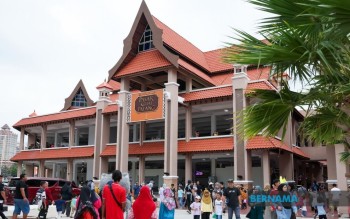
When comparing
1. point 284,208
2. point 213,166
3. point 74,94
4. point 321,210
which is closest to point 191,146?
point 213,166

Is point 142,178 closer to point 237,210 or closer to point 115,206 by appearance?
point 237,210

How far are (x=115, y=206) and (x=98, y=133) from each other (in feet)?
79.0

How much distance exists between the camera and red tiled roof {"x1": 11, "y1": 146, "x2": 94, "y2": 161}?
104 feet

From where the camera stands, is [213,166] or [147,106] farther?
[213,166]

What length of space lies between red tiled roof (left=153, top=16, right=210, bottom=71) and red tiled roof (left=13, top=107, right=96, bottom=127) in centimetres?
926

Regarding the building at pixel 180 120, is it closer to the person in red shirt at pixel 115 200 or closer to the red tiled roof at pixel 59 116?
the red tiled roof at pixel 59 116

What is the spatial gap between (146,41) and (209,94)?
267 inches

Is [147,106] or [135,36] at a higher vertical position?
[135,36]

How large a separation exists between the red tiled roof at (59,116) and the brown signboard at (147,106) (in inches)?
227

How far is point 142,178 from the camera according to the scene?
27609 millimetres

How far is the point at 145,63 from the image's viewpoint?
27.2m

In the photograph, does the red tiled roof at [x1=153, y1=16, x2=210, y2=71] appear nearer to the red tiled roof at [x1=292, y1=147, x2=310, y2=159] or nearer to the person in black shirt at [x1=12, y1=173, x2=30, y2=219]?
the red tiled roof at [x1=292, y1=147, x2=310, y2=159]

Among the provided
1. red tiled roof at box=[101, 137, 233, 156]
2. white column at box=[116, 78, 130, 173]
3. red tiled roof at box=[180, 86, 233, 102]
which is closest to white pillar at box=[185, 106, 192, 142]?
red tiled roof at box=[101, 137, 233, 156]

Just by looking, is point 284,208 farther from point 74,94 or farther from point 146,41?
point 74,94
